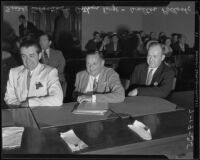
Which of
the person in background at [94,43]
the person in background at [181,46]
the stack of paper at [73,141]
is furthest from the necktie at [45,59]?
the person in background at [181,46]

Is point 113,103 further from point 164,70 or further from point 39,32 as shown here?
point 39,32

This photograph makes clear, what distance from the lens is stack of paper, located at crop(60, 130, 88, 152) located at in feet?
→ 3.70

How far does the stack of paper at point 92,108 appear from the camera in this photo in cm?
141

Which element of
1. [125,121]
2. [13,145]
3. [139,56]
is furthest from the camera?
[139,56]

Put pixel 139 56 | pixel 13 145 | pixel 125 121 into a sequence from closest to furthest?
pixel 13 145
pixel 125 121
pixel 139 56

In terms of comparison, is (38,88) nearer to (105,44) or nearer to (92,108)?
(92,108)

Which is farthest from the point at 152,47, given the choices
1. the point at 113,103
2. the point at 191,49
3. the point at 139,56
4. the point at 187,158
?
the point at 187,158

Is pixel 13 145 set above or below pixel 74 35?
below

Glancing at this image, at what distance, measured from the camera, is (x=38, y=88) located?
1.53 m

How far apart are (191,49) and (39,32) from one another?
29.6 inches

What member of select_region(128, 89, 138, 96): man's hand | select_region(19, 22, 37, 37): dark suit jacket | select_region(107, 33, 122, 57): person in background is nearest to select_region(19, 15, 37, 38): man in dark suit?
select_region(19, 22, 37, 37): dark suit jacket

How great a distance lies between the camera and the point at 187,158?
1.39m

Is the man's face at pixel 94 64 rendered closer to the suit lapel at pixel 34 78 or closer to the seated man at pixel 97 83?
the seated man at pixel 97 83

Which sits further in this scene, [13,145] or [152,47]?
[152,47]
